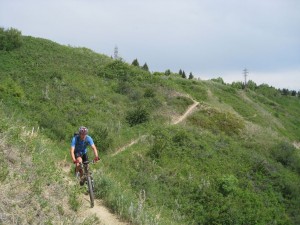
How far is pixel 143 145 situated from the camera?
81.4 feet

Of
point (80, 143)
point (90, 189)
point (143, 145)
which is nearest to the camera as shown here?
point (90, 189)

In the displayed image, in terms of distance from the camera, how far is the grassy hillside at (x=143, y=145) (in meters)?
12.6

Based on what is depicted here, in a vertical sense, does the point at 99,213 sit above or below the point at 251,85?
below

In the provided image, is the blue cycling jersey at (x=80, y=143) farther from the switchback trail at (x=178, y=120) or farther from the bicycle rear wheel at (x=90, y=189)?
the switchback trail at (x=178, y=120)

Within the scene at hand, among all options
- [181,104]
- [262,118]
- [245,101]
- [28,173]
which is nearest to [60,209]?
[28,173]

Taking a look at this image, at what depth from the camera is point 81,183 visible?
11.4m

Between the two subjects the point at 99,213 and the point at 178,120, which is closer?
the point at 99,213

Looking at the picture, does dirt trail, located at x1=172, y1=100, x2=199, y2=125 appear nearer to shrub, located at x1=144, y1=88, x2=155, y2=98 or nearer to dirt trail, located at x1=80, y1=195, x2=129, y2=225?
shrub, located at x1=144, y1=88, x2=155, y2=98

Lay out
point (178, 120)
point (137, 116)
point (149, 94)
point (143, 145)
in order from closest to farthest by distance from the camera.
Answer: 1. point (143, 145)
2. point (137, 116)
3. point (178, 120)
4. point (149, 94)

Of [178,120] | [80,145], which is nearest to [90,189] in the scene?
[80,145]

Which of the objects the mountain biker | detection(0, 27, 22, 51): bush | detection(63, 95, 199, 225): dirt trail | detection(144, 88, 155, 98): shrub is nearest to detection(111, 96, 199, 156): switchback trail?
detection(144, 88, 155, 98): shrub

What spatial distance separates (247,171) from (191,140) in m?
4.29

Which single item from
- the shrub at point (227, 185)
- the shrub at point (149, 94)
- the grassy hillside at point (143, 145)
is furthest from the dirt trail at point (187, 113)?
the shrub at point (227, 185)

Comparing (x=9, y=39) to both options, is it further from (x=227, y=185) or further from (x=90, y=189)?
(x=90, y=189)
